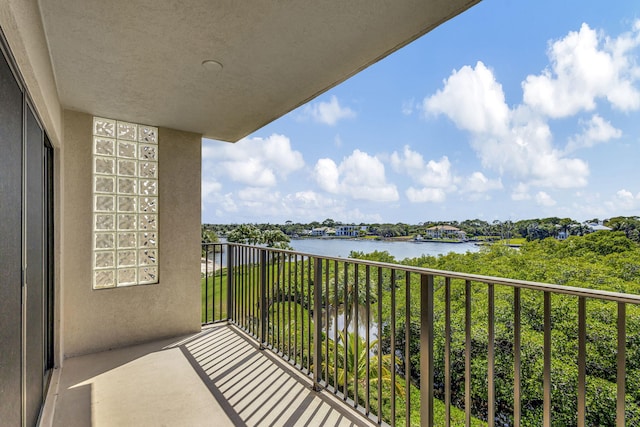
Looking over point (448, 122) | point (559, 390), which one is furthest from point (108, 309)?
point (448, 122)

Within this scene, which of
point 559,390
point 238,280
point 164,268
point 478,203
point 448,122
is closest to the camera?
point 164,268

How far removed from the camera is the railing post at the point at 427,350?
1.58 m

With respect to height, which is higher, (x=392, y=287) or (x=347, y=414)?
(x=392, y=287)

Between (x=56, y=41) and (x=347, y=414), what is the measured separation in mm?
2924

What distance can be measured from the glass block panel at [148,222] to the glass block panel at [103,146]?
0.73m

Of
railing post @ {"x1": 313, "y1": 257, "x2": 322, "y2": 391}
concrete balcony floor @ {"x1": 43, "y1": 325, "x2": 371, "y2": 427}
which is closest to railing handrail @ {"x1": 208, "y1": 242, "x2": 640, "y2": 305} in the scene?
railing post @ {"x1": 313, "y1": 257, "x2": 322, "y2": 391}

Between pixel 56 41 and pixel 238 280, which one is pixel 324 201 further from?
pixel 56 41

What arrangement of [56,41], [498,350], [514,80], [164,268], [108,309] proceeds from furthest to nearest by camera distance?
[514,80] → [498,350] → [164,268] → [108,309] → [56,41]

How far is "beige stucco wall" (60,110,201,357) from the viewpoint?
2930mm

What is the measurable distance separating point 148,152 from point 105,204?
0.71 metres

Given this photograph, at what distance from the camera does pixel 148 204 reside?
342cm

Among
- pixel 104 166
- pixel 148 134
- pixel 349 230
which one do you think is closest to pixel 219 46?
pixel 148 134

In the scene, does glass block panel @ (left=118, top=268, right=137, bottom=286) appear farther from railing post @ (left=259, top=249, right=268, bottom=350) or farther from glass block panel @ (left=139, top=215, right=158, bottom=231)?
railing post @ (left=259, top=249, right=268, bottom=350)

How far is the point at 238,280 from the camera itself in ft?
12.4
